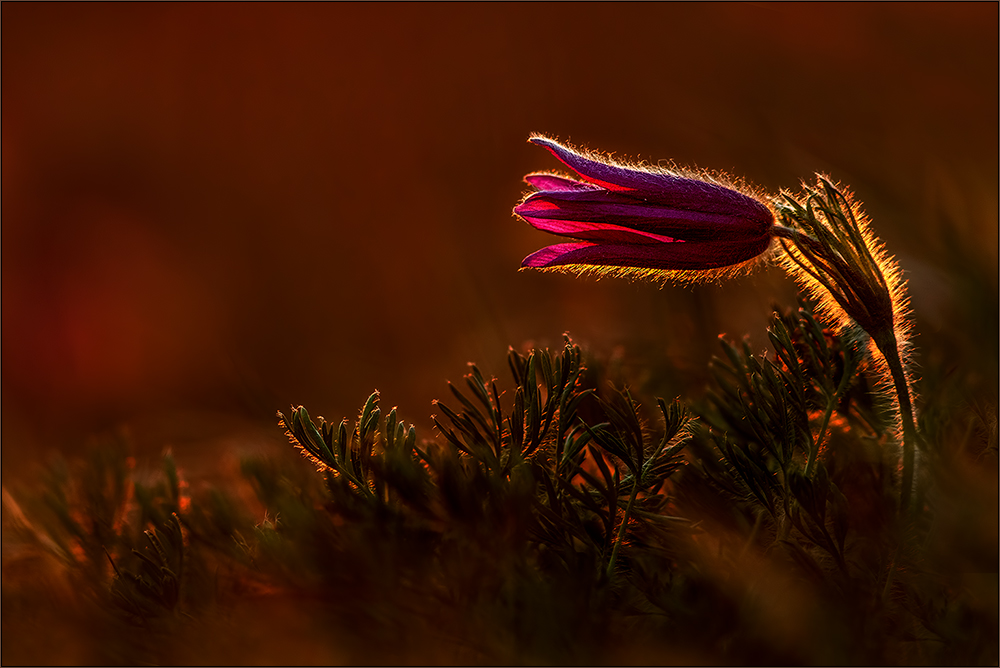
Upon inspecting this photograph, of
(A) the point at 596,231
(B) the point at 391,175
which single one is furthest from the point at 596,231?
(B) the point at 391,175

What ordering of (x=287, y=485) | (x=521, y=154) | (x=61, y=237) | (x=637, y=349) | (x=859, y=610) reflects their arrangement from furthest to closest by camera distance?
1. (x=61, y=237)
2. (x=521, y=154)
3. (x=637, y=349)
4. (x=287, y=485)
5. (x=859, y=610)

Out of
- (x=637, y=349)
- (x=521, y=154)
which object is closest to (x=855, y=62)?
(x=521, y=154)

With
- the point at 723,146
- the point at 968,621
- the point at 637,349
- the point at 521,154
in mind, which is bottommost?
the point at 968,621

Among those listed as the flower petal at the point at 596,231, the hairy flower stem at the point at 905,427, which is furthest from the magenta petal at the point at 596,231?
the hairy flower stem at the point at 905,427

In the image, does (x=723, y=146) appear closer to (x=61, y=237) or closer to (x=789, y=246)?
(x=789, y=246)

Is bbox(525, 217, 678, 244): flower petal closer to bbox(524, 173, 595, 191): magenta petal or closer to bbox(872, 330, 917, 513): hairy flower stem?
bbox(524, 173, 595, 191): magenta petal

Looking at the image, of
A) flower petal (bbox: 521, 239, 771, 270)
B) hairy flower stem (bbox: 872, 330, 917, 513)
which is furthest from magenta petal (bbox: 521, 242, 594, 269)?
hairy flower stem (bbox: 872, 330, 917, 513)
